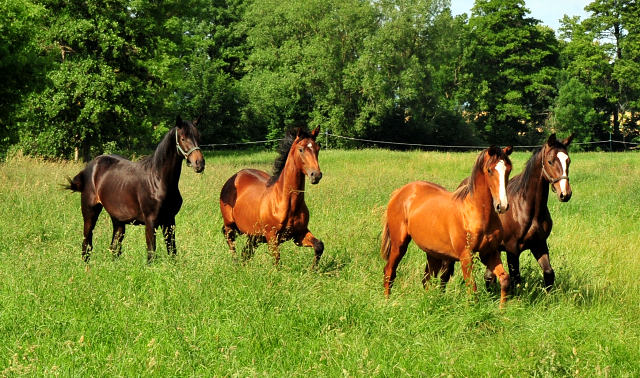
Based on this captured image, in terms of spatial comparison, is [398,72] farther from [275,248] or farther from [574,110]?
[275,248]

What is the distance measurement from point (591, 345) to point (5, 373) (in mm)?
4599

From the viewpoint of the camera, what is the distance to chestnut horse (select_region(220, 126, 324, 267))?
7184mm

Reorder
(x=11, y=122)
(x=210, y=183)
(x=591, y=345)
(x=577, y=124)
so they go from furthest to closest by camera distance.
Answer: (x=577, y=124) → (x=11, y=122) → (x=210, y=183) → (x=591, y=345)

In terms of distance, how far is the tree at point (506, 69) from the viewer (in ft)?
176

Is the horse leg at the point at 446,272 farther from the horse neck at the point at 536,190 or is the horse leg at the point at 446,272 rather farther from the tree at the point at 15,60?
the tree at the point at 15,60

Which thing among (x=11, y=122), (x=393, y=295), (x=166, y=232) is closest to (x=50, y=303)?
(x=166, y=232)

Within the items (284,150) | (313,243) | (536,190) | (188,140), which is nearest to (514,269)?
(536,190)

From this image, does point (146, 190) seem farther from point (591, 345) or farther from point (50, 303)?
point (591, 345)

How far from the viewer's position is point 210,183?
16.0m

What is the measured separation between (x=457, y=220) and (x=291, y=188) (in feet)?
6.54

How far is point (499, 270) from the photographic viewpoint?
6148 mm

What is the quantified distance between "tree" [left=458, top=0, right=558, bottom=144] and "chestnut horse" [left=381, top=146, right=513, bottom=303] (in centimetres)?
4829

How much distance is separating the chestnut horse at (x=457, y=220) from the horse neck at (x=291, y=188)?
1.12 m

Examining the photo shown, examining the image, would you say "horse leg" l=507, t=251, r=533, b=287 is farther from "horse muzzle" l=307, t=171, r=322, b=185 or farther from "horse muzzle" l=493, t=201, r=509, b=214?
"horse muzzle" l=307, t=171, r=322, b=185
